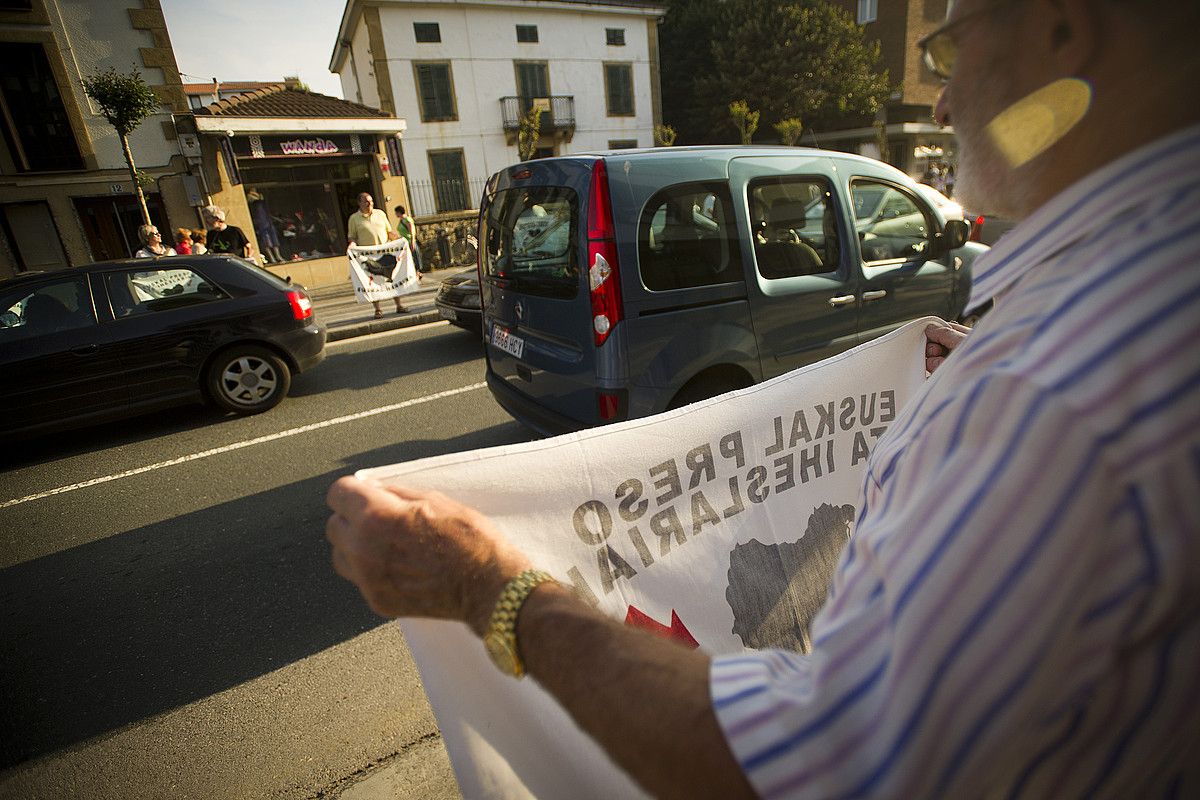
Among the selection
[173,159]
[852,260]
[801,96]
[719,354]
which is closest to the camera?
[719,354]

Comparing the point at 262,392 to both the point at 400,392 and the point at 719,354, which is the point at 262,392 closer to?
the point at 400,392

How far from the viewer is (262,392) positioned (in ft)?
19.9

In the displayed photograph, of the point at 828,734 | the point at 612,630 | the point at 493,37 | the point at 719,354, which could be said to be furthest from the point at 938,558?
the point at 493,37

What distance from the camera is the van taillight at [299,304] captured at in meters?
6.33

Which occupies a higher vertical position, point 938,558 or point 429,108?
point 429,108

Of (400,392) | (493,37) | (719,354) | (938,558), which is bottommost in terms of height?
(400,392)

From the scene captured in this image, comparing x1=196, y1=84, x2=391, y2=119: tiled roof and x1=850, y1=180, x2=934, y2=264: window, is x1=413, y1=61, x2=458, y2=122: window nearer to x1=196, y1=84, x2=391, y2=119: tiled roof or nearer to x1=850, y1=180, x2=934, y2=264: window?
x1=196, y1=84, x2=391, y2=119: tiled roof

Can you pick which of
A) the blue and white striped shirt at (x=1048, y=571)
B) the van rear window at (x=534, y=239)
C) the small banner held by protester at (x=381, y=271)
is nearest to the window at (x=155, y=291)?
the van rear window at (x=534, y=239)

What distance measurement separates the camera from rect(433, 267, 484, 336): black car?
781 centimetres

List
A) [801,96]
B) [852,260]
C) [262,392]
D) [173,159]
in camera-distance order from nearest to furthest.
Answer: [852,260] → [262,392] → [173,159] → [801,96]

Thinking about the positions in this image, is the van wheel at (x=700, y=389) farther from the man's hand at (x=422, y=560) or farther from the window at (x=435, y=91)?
the window at (x=435, y=91)

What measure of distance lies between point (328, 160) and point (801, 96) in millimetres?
22467

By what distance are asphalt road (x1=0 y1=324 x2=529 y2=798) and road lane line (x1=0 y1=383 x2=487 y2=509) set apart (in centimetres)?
2

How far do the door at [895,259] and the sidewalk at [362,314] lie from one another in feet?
22.4
